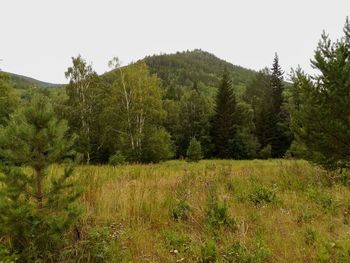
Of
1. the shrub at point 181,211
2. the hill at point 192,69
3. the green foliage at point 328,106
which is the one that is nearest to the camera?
the shrub at point 181,211

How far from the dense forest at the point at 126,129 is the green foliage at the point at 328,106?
0.07 ft

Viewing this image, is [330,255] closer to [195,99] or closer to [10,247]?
[10,247]

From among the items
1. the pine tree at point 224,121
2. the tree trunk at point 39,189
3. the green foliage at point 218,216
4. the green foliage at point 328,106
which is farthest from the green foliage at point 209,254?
the pine tree at point 224,121

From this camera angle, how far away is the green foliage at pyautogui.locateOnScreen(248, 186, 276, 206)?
5.55m

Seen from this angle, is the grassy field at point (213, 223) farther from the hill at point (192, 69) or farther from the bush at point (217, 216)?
the hill at point (192, 69)

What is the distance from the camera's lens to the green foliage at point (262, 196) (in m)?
5.55

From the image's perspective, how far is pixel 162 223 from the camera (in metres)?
4.66

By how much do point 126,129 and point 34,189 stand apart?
22.6 meters

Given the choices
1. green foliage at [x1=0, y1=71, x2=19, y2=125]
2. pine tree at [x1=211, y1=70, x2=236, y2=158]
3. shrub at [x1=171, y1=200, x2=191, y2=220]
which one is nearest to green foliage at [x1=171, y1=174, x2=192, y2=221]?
shrub at [x1=171, y1=200, x2=191, y2=220]

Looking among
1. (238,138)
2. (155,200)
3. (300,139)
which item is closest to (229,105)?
(238,138)

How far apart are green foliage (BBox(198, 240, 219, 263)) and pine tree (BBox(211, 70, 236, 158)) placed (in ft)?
126

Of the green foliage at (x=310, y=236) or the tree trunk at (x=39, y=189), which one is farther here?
the green foliage at (x=310, y=236)

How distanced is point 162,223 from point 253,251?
1.49 m

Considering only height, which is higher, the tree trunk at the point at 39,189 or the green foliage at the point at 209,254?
the tree trunk at the point at 39,189
